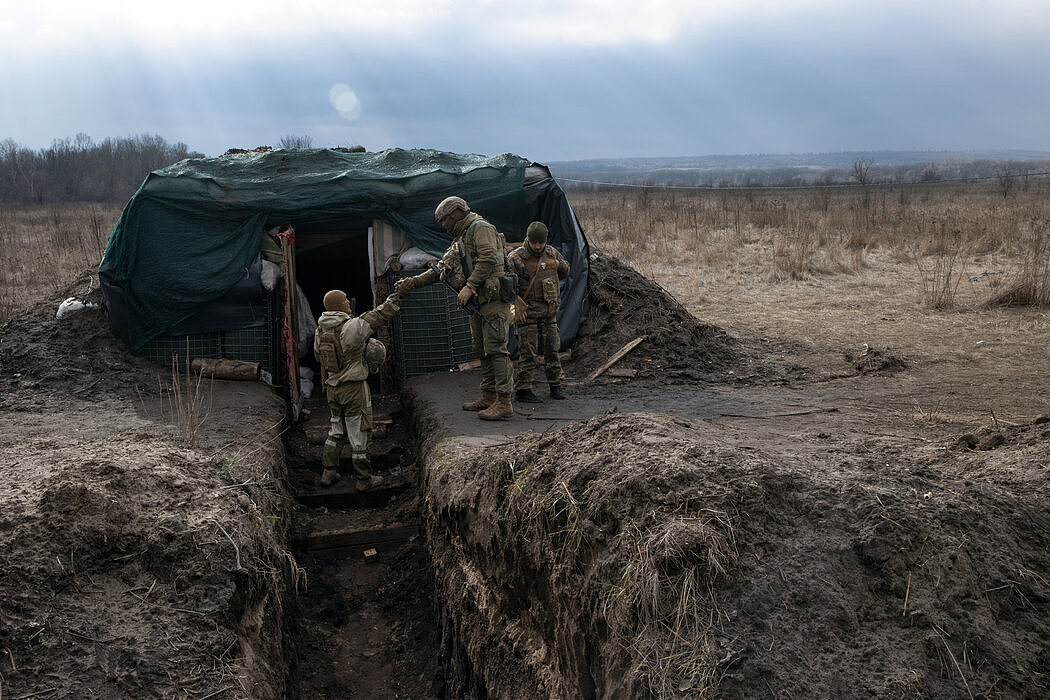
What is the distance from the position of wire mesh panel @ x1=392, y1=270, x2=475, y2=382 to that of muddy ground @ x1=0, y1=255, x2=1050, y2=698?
2.09m

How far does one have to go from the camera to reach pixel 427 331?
9.43 metres

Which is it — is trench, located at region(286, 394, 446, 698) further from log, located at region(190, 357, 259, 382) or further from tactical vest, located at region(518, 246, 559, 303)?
tactical vest, located at region(518, 246, 559, 303)

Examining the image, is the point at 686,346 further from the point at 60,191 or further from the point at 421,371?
the point at 60,191

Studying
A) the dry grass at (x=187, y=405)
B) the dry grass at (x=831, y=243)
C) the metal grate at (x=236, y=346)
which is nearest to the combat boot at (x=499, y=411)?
the dry grass at (x=187, y=405)

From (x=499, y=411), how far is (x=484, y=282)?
3.83ft

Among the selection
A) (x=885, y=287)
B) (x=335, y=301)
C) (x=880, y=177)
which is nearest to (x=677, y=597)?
(x=335, y=301)

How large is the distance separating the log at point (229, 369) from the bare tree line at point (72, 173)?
145 ft

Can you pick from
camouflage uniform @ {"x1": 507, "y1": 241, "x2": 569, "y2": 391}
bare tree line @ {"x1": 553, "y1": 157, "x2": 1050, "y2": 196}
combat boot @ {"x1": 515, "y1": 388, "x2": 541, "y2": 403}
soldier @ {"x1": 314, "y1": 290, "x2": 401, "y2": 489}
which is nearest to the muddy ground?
soldier @ {"x1": 314, "y1": 290, "x2": 401, "y2": 489}

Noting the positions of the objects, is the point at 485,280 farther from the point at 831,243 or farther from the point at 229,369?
the point at 831,243

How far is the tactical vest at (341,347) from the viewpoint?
22.5 ft

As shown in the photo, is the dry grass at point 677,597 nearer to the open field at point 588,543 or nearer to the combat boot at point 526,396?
the open field at point 588,543

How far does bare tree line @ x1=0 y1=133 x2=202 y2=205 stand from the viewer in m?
50.0

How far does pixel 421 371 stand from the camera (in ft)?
31.1

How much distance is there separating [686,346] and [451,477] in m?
4.67
